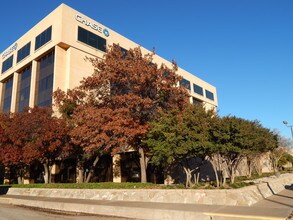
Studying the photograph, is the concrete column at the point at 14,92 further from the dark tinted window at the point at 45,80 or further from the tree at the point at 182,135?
the tree at the point at 182,135

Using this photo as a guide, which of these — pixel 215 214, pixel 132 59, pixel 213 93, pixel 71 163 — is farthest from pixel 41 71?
pixel 213 93

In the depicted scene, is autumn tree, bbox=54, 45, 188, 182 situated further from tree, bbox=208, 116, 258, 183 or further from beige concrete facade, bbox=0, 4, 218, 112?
beige concrete facade, bbox=0, 4, 218, 112

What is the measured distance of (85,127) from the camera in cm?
2084

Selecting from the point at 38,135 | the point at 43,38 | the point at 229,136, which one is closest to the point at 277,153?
the point at 229,136

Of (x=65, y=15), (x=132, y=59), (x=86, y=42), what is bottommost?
(x=132, y=59)

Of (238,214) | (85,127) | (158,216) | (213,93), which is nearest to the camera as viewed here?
(238,214)

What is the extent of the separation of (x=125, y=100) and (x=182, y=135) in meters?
4.67

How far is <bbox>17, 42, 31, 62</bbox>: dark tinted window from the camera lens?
4292cm

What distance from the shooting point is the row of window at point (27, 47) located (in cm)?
3908

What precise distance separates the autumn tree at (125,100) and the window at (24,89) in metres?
22.7

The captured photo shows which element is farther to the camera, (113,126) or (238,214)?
(113,126)

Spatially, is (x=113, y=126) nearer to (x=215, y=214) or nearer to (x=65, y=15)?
(x=215, y=214)

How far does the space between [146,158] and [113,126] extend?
19.0ft

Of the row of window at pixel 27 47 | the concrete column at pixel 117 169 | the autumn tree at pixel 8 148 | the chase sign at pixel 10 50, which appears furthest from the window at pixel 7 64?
the concrete column at pixel 117 169
